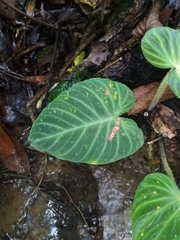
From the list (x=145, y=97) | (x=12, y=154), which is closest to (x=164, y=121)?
(x=145, y=97)

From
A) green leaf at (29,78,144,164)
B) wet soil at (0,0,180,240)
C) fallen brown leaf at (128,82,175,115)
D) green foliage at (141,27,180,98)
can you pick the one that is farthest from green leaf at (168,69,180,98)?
wet soil at (0,0,180,240)

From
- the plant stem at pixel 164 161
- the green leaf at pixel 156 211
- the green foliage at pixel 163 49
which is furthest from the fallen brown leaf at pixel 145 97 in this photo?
the green leaf at pixel 156 211

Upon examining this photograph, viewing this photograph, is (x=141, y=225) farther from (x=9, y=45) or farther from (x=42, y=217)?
(x=9, y=45)

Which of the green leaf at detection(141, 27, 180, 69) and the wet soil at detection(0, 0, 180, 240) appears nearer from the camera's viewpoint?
the green leaf at detection(141, 27, 180, 69)

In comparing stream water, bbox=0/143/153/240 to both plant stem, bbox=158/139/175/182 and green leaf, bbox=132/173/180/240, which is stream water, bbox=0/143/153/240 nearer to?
plant stem, bbox=158/139/175/182

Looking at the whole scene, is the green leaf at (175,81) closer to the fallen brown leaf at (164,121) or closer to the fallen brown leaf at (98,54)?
the fallen brown leaf at (164,121)

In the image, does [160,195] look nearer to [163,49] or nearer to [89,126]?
[89,126]
